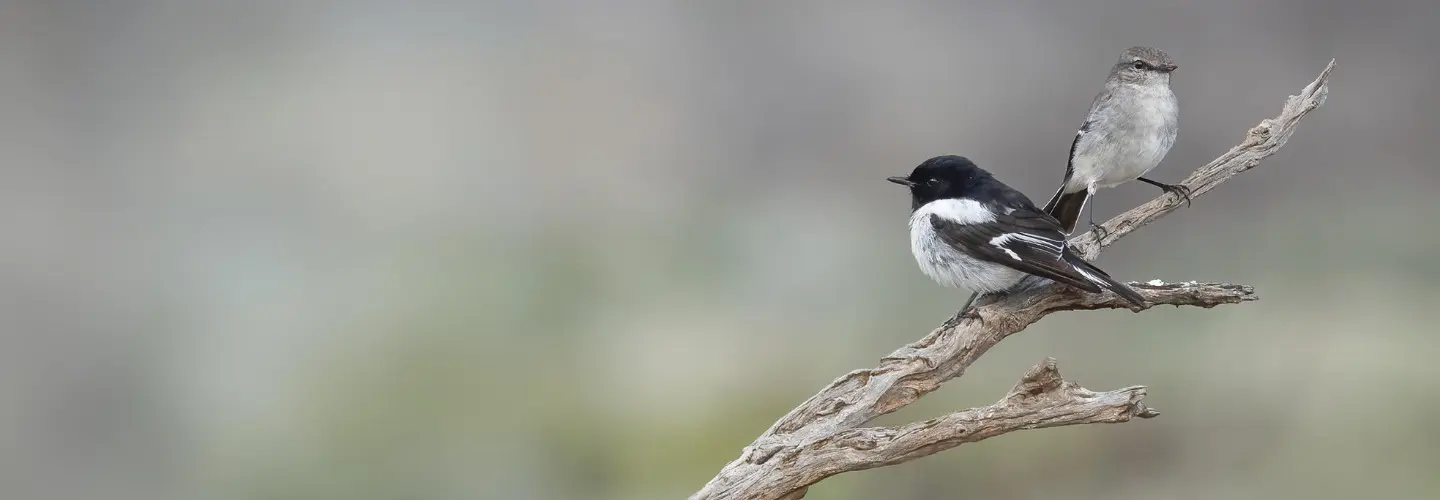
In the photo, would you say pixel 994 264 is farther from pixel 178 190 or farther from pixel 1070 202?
pixel 178 190

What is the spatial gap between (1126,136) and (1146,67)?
240mm

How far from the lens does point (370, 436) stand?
4234 mm

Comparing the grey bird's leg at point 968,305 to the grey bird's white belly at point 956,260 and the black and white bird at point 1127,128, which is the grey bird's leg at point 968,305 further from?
the black and white bird at point 1127,128

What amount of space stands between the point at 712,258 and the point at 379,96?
1375 mm

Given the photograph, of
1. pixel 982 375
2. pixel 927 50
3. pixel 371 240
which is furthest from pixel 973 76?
pixel 371 240

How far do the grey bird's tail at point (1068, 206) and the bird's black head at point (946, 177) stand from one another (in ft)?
1.26

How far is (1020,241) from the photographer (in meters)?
2.75

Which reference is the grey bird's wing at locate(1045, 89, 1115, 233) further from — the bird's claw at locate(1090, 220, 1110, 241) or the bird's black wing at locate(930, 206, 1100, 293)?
the bird's black wing at locate(930, 206, 1100, 293)

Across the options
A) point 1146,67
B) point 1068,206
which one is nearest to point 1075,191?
point 1068,206

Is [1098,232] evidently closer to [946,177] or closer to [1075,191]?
[1075,191]

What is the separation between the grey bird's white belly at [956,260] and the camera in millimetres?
2844

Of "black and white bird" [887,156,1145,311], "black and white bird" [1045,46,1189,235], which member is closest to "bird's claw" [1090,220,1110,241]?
"black and white bird" [1045,46,1189,235]

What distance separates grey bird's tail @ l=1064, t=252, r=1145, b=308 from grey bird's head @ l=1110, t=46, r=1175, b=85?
2.08 feet

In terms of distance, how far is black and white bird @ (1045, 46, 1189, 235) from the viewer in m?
2.96
